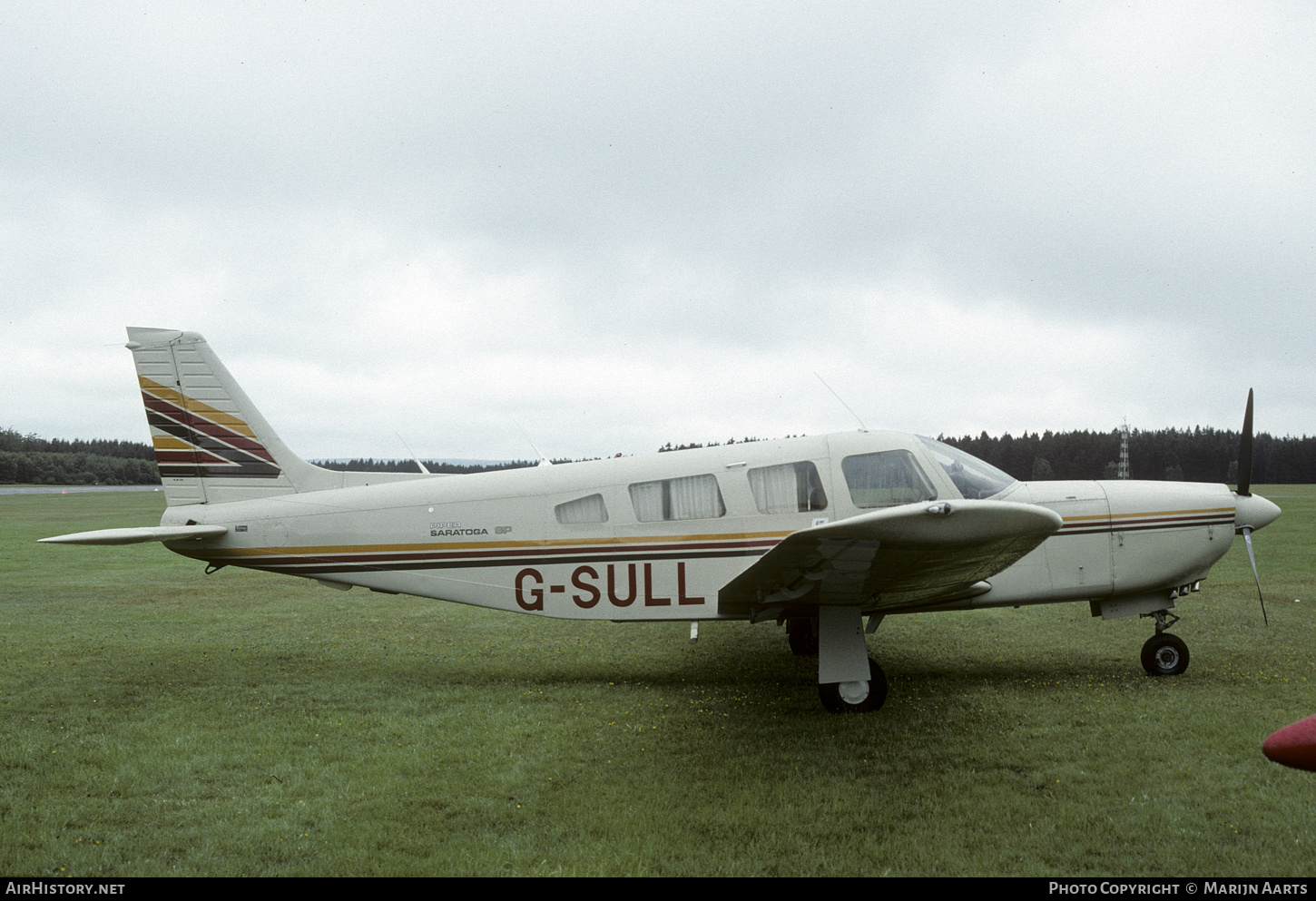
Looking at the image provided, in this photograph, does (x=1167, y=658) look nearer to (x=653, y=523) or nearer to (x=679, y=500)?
(x=679, y=500)

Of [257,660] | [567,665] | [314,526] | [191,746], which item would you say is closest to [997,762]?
[567,665]

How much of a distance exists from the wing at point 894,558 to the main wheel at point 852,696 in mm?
692

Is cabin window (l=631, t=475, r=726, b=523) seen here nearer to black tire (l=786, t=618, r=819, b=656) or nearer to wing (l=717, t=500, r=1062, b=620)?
wing (l=717, t=500, r=1062, b=620)

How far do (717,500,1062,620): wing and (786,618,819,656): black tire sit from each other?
6.13ft

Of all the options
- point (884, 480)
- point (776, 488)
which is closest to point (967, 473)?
point (884, 480)

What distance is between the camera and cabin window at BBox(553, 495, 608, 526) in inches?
284

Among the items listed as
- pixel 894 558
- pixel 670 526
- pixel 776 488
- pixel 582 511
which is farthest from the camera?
pixel 582 511

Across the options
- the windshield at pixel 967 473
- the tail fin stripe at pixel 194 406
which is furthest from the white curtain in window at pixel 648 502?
the tail fin stripe at pixel 194 406

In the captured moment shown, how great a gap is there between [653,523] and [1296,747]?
5340mm

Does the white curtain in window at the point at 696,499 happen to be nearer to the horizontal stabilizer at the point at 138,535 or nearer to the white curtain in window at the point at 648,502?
the white curtain in window at the point at 648,502

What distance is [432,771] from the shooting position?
203 inches

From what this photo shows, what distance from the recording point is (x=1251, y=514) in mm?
7504

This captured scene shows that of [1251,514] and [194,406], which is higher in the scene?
[194,406]
